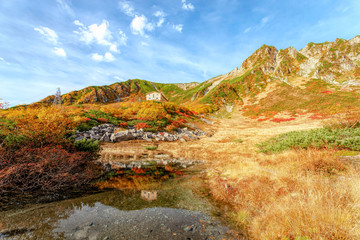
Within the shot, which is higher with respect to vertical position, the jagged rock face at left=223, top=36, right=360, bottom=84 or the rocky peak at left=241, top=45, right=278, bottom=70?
the rocky peak at left=241, top=45, right=278, bottom=70

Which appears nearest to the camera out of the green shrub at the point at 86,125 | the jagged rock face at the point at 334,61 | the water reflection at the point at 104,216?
the water reflection at the point at 104,216

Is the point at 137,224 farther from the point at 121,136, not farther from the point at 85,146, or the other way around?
the point at 121,136

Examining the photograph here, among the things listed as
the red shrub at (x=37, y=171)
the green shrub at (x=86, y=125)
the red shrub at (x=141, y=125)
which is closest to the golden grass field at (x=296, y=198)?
the red shrub at (x=37, y=171)

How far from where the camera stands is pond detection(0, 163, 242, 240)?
4453 mm

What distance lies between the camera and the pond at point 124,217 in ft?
14.6

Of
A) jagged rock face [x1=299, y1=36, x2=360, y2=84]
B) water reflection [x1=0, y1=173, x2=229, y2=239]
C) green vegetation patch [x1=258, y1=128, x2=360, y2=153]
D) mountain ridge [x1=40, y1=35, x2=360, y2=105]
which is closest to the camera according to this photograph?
water reflection [x1=0, y1=173, x2=229, y2=239]

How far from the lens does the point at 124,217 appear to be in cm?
535

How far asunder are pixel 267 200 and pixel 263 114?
52628 millimetres

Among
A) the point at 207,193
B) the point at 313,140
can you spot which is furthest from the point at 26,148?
the point at 313,140

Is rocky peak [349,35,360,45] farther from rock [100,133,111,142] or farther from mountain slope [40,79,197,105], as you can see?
rock [100,133,111,142]

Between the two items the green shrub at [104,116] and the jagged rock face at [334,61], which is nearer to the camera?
the green shrub at [104,116]

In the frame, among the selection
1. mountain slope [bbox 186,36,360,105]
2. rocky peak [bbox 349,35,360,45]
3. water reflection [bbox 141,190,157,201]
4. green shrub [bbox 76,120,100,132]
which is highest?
rocky peak [bbox 349,35,360,45]

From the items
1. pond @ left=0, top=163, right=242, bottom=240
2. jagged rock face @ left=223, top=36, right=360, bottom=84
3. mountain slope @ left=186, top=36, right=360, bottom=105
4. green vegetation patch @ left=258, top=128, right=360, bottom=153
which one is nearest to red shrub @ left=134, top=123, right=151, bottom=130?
pond @ left=0, top=163, right=242, bottom=240

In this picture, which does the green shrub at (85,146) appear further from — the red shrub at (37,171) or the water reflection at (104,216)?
the water reflection at (104,216)
